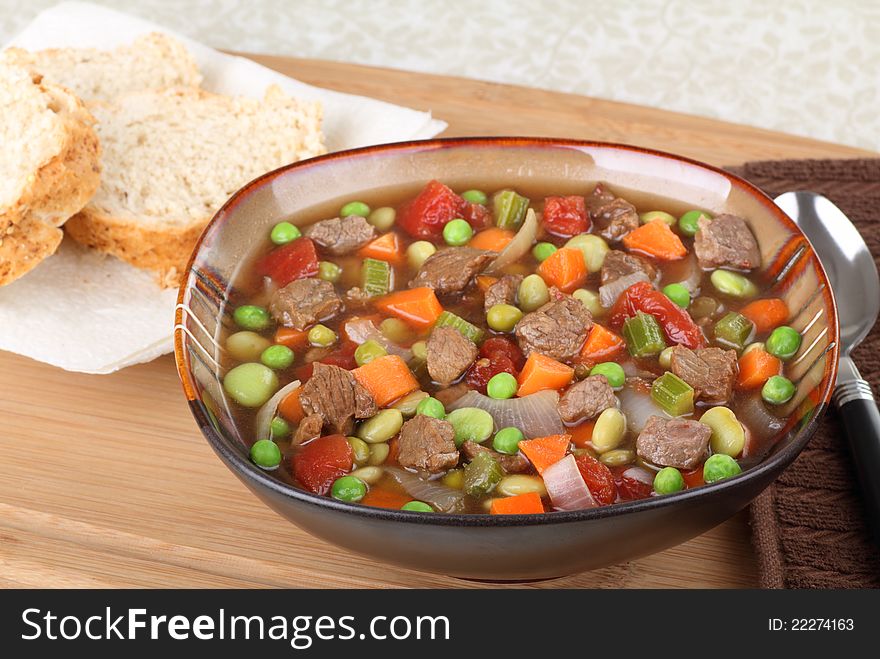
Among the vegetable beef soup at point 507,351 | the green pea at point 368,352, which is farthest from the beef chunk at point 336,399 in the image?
the green pea at point 368,352

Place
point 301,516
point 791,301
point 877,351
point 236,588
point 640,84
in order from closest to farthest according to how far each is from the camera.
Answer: point 301,516, point 236,588, point 791,301, point 877,351, point 640,84

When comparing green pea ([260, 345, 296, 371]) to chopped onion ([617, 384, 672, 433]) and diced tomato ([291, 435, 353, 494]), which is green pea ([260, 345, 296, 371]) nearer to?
diced tomato ([291, 435, 353, 494])

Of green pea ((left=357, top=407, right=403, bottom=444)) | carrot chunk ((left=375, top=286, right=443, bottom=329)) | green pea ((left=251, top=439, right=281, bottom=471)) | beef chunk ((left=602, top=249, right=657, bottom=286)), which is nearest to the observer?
green pea ((left=251, top=439, right=281, bottom=471))

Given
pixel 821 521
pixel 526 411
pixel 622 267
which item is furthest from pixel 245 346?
pixel 821 521

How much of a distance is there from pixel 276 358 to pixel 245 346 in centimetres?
11

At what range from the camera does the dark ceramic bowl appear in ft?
6.86

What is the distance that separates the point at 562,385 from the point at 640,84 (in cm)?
513

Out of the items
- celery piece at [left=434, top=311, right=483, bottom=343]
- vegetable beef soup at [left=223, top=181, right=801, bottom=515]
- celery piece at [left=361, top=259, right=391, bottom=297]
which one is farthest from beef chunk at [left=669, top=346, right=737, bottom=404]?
celery piece at [left=361, top=259, right=391, bottom=297]

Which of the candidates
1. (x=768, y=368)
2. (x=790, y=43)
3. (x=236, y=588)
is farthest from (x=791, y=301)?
(x=790, y=43)

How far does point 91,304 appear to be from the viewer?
3379 mm

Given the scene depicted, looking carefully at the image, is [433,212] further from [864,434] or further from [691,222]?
[864,434]

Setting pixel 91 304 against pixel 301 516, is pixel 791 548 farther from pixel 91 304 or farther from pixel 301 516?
pixel 91 304

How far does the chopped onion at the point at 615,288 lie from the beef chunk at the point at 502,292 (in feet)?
→ 0.80

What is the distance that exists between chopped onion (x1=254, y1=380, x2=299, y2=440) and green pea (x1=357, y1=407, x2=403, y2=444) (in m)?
0.23
